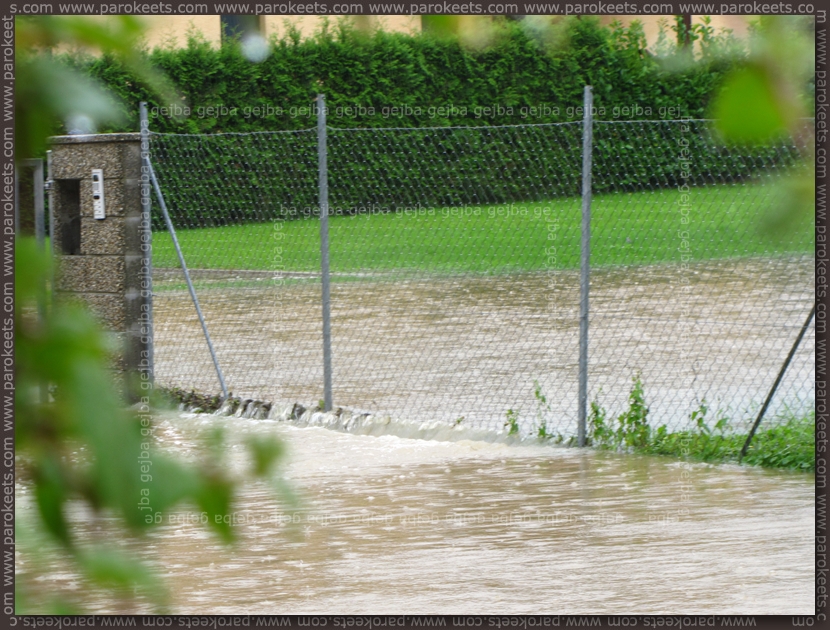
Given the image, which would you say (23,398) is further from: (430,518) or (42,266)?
(430,518)

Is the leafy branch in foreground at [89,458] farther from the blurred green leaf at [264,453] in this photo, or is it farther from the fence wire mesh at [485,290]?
the fence wire mesh at [485,290]

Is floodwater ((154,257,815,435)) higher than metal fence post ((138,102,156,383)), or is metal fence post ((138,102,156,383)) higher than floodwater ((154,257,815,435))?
metal fence post ((138,102,156,383))

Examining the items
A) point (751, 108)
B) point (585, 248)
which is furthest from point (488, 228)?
point (751, 108)

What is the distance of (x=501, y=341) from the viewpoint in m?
10.5

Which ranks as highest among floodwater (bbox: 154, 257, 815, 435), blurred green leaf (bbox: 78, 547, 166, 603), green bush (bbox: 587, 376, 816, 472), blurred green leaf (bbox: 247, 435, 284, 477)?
→ blurred green leaf (bbox: 247, 435, 284, 477)

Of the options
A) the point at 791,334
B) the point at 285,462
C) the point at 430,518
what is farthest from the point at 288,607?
the point at 791,334

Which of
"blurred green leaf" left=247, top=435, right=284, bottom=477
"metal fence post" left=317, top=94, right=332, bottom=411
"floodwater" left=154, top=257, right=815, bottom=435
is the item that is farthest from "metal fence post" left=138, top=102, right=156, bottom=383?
"blurred green leaf" left=247, top=435, right=284, bottom=477

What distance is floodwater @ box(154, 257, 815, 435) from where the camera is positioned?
8203 millimetres

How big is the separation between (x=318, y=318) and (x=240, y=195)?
126 inches

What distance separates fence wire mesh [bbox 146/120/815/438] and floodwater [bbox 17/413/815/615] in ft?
3.33

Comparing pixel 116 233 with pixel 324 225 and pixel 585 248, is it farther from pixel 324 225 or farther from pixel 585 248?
pixel 585 248

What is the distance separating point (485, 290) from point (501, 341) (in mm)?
3097

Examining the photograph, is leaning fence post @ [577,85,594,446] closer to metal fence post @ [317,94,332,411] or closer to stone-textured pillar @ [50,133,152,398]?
metal fence post @ [317,94,332,411]

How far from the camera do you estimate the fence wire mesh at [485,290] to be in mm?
7992
